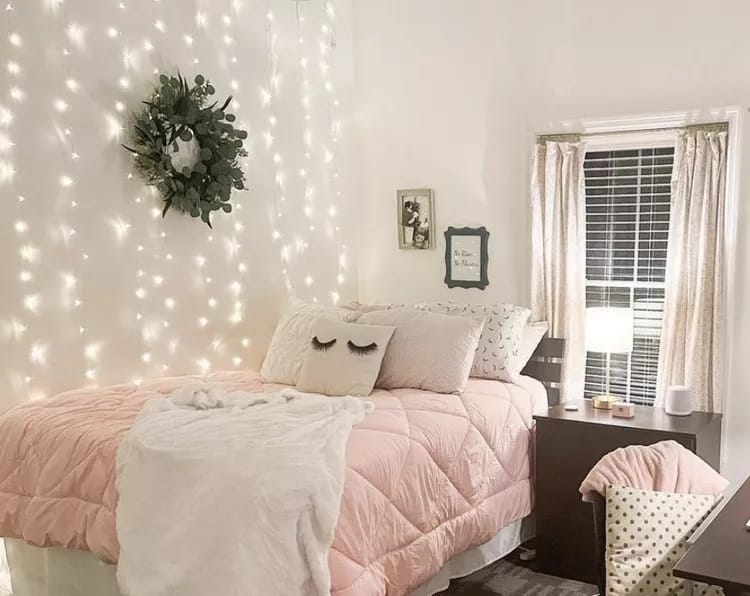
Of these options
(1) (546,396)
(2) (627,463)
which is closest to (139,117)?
(1) (546,396)

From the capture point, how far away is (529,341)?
155 inches

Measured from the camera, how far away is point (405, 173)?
15.1 ft

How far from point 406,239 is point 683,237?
1.55 m

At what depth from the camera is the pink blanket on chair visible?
238 cm

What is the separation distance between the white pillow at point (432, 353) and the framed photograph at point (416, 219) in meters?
0.88

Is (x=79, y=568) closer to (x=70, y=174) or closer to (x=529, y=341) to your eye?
(x=70, y=174)

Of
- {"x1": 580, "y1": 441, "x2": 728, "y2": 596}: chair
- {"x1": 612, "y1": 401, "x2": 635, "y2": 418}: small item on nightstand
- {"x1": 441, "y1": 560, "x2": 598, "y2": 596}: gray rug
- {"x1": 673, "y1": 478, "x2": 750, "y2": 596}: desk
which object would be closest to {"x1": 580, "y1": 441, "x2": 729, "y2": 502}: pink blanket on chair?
{"x1": 580, "y1": 441, "x2": 728, "y2": 596}: chair

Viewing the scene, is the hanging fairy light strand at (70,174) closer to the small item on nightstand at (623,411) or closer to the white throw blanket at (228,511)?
the white throw blanket at (228,511)

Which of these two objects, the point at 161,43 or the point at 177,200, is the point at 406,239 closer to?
the point at 177,200

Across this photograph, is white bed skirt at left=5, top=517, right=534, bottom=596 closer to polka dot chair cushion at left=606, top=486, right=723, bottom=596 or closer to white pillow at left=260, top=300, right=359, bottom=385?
polka dot chair cushion at left=606, top=486, right=723, bottom=596

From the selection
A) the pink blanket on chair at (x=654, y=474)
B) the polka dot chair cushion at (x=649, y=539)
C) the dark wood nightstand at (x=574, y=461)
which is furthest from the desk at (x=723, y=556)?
the dark wood nightstand at (x=574, y=461)

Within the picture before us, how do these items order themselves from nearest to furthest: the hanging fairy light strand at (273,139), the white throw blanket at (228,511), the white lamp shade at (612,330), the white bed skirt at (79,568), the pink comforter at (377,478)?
1. the white throw blanket at (228,511)
2. the pink comforter at (377,478)
3. the white bed skirt at (79,568)
4. the white lamp shade at (612,330)
5. the hanging fairy light strand at (273,139)

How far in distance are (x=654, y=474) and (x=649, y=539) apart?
0.90ft

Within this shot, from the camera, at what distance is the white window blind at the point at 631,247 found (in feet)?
12.6
